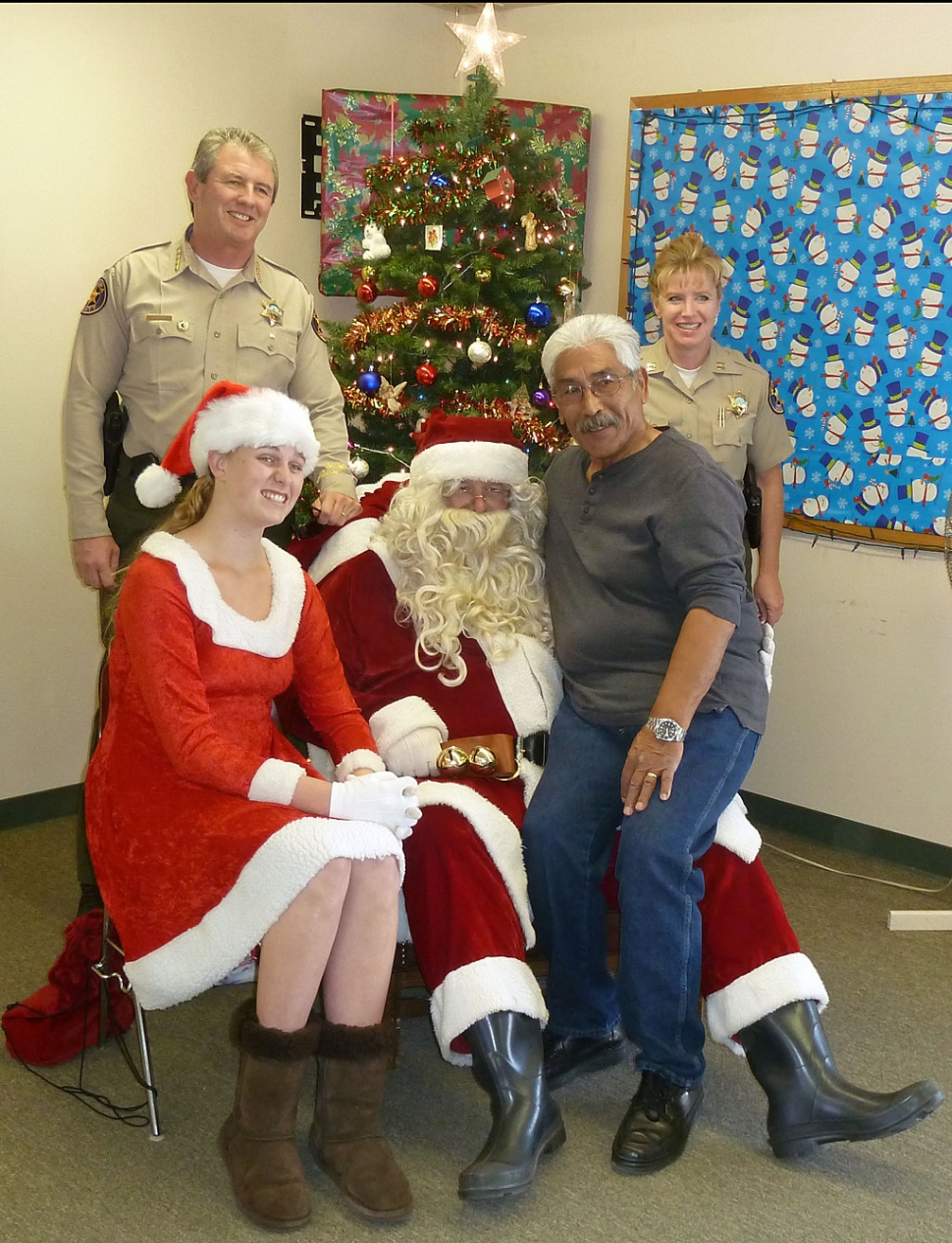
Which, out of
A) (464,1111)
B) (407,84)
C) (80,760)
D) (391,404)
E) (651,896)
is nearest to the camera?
(651,896)

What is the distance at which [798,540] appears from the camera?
4289mm

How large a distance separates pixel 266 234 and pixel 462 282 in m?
0.99

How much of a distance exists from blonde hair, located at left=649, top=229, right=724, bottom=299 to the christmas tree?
0.52 m

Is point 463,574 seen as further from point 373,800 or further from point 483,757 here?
point 373,800

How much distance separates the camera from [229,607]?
7.83 ft

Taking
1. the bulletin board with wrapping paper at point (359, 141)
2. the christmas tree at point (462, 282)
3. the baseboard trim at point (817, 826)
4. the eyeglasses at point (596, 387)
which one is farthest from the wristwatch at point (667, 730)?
the bulletin board with wrapping paper at point (359, 141)

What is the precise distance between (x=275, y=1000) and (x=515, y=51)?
158 inches

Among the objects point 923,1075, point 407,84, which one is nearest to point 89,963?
point 923,1075

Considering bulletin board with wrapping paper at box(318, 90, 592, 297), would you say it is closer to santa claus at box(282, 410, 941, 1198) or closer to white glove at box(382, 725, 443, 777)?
santa claus at box(282, 410, 941, 1198)

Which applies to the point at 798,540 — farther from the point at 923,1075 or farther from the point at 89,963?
the point at 89,963

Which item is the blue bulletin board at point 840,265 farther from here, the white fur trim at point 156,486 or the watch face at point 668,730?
the white fur trim at point 156,486

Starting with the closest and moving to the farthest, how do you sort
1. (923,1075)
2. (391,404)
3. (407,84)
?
(923,1075) → (391,404) → (407,84)

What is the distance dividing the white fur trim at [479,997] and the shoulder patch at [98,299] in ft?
6.17

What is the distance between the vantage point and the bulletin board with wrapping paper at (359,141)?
4.45 meters
